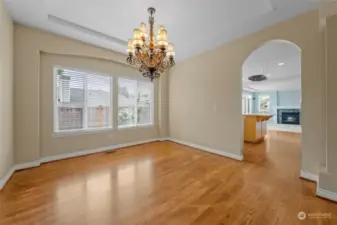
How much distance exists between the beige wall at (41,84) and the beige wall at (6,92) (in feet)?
0.63

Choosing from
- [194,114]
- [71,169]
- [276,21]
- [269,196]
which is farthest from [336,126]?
[71,169]

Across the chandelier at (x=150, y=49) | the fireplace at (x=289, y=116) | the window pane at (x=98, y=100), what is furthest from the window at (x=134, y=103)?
the fireplace at (x=289, y=116)

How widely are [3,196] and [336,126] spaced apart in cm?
450

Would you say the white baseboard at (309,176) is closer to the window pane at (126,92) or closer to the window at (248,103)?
the window pane at (126,92)

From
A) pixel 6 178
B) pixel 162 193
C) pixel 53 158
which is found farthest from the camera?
pixel 53 158

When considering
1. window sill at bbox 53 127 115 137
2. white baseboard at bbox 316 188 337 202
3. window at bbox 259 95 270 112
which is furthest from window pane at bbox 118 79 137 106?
window at bbox 259 95 270 112

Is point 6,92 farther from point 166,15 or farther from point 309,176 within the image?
point 309,176

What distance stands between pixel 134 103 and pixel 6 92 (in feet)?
10.2

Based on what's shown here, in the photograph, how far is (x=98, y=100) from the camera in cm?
457

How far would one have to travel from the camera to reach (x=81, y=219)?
1726 mm

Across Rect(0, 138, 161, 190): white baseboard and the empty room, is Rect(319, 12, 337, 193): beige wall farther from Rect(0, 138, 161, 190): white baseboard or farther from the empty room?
Rect(0, 138, 161, 190): white baseboard

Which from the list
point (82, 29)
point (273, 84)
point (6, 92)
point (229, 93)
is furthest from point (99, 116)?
point (273, 84)

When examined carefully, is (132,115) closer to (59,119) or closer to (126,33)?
(59,119)

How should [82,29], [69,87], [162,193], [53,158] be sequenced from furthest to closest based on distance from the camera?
[69,87] → [53,158] → [82,29] → [162,193]
